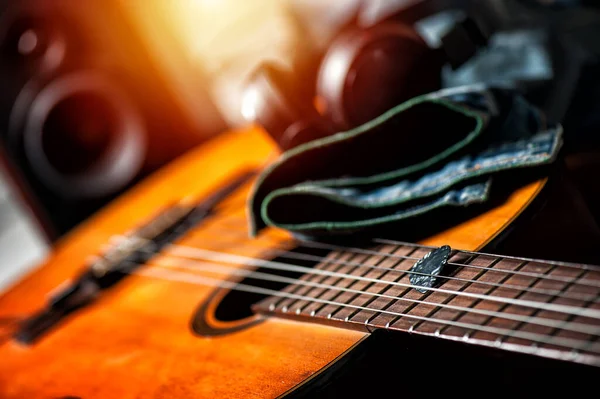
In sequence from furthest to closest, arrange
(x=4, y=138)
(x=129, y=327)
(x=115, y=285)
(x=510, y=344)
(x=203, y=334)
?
(x=4, y=138), (x=115, y=285), (x=129, y=327), (x=203, y=334), (x=510, y=344)

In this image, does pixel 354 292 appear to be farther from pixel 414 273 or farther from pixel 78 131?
pixel 78 131

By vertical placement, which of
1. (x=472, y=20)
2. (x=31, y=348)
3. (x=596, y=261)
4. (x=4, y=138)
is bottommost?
(x=596, y=261)

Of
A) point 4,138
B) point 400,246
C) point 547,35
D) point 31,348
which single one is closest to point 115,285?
point 31,348

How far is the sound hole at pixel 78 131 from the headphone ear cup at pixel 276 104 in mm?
998

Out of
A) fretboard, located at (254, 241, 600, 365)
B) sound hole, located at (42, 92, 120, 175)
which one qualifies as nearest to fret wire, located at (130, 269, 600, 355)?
fretboard, located at (254, 241, 600, 365)

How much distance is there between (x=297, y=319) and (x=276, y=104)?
34cm

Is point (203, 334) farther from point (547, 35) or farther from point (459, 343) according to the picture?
point (547, 35)

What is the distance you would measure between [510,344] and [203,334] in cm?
40

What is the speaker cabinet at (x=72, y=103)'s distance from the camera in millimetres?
1631

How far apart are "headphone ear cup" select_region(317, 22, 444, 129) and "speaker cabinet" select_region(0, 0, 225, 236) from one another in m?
1.14

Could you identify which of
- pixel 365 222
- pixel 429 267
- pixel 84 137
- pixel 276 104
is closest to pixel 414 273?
pixel 429 267

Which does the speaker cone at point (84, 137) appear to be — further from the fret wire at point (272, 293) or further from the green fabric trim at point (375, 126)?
the green fabric trim at point (375, 126)

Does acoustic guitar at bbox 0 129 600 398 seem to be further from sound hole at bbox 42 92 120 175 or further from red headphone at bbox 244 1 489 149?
sound hole at bbox 42 92 120 175

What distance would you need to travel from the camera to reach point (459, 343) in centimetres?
44
